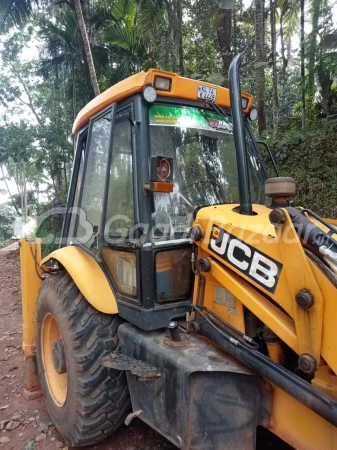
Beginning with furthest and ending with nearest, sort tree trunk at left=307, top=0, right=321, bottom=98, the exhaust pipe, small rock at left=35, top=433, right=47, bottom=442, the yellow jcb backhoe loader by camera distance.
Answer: tree trunk at left=307, top=0, right=321, bottom=98, small rock at left=35, top=433, right=47, bottom=442, the exhaust pipe, the yellow jcb backhoe loader

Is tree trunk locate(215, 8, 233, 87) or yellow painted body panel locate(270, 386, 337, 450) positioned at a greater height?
tree trunk locate(215, 8, 233, 87)

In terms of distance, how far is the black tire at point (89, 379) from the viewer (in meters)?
2.43

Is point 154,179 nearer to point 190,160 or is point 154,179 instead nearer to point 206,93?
point 190,160

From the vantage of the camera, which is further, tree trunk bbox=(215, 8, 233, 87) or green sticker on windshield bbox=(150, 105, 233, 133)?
tree trunk bbox=(215, 8, 233, 87)

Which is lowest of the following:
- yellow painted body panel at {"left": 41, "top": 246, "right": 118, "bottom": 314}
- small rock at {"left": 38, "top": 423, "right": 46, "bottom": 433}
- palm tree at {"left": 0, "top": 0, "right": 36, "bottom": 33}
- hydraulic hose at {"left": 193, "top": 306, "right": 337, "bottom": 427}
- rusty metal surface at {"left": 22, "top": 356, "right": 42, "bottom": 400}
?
small rock at {"left": 38, "top": 423, "right": 46, "bottom": 433}

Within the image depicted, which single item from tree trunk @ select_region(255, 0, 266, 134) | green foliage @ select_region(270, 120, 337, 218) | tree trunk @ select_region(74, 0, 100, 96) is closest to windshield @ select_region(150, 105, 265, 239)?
green foliage @ select_region(270, 120, 337, 218)

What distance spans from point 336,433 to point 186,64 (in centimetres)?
1106

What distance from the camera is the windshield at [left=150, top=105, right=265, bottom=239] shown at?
240cm

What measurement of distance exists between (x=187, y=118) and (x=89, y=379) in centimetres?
179

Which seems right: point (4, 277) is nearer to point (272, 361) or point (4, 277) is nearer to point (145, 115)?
point (145, 115)

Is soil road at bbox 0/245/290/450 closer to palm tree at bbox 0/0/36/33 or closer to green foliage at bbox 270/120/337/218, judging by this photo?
green foliage at bbox 270/120/337/218

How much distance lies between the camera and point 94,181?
2859 mm

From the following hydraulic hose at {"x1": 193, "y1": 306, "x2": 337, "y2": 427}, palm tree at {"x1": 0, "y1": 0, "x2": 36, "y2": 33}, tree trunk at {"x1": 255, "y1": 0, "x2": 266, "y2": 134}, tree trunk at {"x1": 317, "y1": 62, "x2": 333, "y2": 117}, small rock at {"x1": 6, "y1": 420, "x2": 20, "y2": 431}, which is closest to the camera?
hydraulic hose at {"x1": 193, "y1": 306, "x2": 337, "y2": 427}

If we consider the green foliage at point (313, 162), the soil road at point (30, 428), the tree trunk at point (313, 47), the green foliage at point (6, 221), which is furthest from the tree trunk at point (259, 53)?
the green foliage at point (6, 221)
